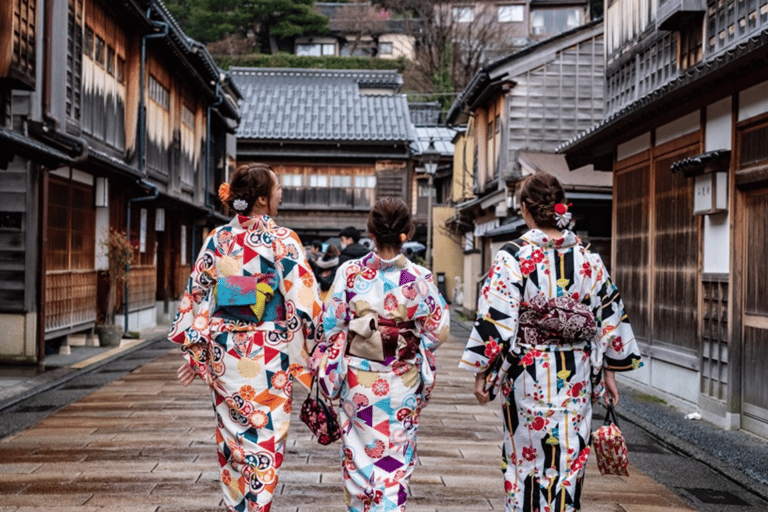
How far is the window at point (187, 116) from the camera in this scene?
78.6 ft

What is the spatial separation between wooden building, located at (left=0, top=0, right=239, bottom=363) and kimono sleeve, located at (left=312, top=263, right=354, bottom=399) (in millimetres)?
6078

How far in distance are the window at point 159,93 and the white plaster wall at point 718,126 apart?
13615mm

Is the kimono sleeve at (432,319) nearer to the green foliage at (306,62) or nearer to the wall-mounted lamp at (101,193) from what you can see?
the wall-mounted lamp at (101,193)

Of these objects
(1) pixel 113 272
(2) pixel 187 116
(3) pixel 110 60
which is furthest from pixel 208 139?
(1) pixel 113 272

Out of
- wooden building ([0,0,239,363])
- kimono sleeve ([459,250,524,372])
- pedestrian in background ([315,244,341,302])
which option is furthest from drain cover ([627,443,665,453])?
pedestrian in background ([315,244,341,302])

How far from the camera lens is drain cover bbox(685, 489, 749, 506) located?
247 inches

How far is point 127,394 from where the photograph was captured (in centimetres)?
1085

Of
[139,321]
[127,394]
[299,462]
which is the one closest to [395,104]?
[139,321]

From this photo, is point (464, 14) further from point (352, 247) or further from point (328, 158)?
point (352, 247)

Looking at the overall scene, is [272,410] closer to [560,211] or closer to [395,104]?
[560,211]

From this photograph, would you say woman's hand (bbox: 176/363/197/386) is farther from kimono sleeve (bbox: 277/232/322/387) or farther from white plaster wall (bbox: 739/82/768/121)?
white plaster wall (bbox: 739/82/768/121)

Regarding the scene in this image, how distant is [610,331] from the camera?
4.77m

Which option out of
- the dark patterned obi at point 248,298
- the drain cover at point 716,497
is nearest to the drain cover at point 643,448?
the drain cover at point 716,497

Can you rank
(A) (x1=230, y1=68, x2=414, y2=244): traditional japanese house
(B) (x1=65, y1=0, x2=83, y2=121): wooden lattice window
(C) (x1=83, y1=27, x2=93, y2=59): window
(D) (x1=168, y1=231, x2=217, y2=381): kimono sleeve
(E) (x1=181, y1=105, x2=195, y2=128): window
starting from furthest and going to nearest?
(A) (x1=230, y1=68, x2=414, y2=244): traditional japanese house → (E) (x1=181, y1=105, x2=195, y2=128): window → (C) (x1=83, y1=27, x2=93, y2=59): window → (B) (x1=65, y1=0, x2=83, y2=121): wooden lattice window → (D) (x1=168, y1=231, x2=217, y2=381): kimono sleeve
